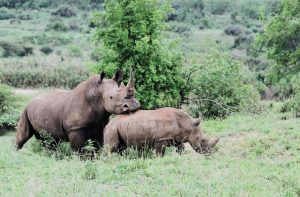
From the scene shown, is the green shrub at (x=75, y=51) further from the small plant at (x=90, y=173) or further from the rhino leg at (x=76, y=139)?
the small plant at (x=90, y=173)

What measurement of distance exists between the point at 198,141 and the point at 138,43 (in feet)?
23.7

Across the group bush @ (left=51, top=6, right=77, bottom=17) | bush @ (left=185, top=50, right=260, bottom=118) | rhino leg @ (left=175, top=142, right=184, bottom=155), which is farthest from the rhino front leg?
bush @ (left=51, top=6, right=77, bottom=17)

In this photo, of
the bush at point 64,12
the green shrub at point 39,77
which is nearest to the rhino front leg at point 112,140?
the green shrub at point 39,77

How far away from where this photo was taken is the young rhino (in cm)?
1079

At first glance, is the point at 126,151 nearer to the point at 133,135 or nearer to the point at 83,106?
the point at 133,135

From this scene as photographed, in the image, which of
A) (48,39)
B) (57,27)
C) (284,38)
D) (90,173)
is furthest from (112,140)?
(57,27)

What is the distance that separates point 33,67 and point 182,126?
30.5m

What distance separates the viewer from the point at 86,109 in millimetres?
11297

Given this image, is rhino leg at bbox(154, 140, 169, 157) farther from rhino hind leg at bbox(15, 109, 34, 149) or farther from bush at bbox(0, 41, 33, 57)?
bush at bbox(0, 41, 33, 57)

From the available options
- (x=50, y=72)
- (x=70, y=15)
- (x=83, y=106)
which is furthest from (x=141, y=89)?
(x=70, y=15)

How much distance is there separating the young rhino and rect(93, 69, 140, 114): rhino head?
0.19 meters

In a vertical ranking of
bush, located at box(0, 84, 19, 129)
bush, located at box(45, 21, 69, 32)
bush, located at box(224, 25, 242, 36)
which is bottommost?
bush, located at box(45, 21, 69, 32)

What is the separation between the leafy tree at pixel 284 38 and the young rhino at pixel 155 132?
15.2 meters

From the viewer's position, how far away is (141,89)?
18.4 metres
